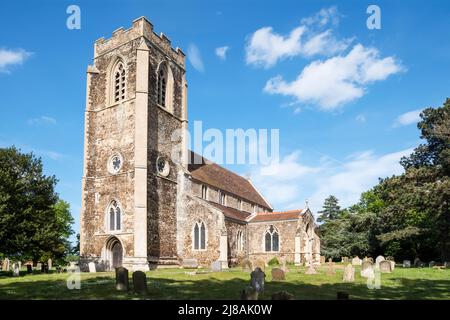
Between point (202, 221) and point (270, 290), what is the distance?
17973mm

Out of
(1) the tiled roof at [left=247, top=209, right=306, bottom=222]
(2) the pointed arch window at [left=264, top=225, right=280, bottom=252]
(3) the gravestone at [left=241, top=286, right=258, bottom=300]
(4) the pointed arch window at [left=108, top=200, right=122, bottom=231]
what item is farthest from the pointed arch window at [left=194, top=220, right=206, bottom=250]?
(3) the gravestone at [left=241, top=286, right=258, bottom=300]

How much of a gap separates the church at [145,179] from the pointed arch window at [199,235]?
0.08m

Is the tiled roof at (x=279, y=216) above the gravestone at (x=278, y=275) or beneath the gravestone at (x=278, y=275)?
above

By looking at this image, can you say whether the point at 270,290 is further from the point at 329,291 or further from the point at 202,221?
the point at 202,221

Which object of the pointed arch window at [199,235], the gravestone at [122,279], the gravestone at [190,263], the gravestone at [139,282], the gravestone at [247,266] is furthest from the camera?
the pointed arch window at [199,235]

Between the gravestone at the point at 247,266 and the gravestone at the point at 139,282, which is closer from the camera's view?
the gravestone at the point at 139,282

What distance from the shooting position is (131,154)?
30.3m

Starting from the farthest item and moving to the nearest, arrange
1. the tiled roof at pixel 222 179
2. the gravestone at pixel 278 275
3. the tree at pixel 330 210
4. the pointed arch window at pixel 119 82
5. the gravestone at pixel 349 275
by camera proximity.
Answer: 1. the tree at pixel 330 210
2. the tiled roof at pixel 222 179
3. the pointed arch window at pixel 119 82
4. the gravestone at pixel 278 275
5. the gravestone at pixel 349 275

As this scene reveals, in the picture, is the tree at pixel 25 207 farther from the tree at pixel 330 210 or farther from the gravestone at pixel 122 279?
the tree at pixel 330 210

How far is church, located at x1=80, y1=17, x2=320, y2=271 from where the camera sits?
1169 inches

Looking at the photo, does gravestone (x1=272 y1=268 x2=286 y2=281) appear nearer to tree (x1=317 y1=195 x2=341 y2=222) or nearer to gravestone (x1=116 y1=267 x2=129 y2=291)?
gravestone (x1=116 y1=267 x2=129 y2=291)

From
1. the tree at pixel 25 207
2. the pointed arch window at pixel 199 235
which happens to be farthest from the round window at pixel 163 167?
the tree at pixel 25 207

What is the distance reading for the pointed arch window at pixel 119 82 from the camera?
32278mm
